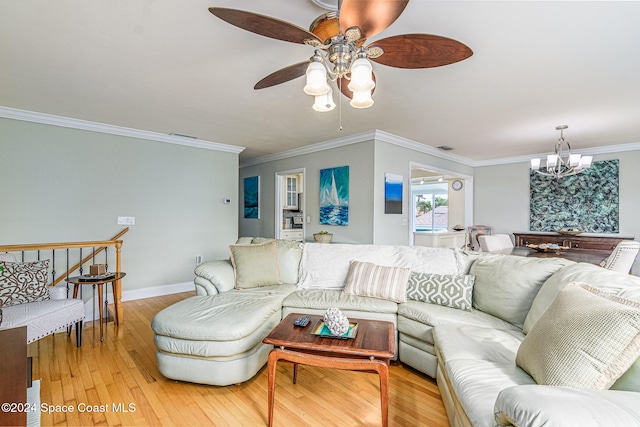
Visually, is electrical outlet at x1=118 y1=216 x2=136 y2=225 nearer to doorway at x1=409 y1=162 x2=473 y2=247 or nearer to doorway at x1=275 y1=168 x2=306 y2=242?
doorway at x1=275 y1=168 x2=306 y2=242

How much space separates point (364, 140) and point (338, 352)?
3461 millimetres

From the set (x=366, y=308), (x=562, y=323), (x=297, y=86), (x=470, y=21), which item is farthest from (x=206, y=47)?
(x=562, y=323)

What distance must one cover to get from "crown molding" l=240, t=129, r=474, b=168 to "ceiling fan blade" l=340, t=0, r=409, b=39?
3.12m

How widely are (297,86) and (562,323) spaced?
8.39 ft

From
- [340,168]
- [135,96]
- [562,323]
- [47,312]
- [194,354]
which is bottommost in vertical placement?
[194,354]

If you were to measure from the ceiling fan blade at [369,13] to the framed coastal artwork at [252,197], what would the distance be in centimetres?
550

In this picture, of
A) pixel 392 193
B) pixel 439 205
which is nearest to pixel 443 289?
pixel 392 193

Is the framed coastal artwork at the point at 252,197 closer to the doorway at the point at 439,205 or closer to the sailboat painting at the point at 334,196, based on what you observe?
the sailboat painting at the point at 334,196

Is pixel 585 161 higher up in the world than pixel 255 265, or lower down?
higher up

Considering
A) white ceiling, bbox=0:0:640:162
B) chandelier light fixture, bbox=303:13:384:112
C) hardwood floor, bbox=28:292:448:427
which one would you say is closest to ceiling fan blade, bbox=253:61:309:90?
chandelier light fixture, bbox=303:13:384:112

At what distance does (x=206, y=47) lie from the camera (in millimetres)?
2150

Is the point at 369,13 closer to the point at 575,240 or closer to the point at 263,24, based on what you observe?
the point at 263,24

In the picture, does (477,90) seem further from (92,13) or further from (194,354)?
(194,354)

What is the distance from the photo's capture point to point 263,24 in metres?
1.35
